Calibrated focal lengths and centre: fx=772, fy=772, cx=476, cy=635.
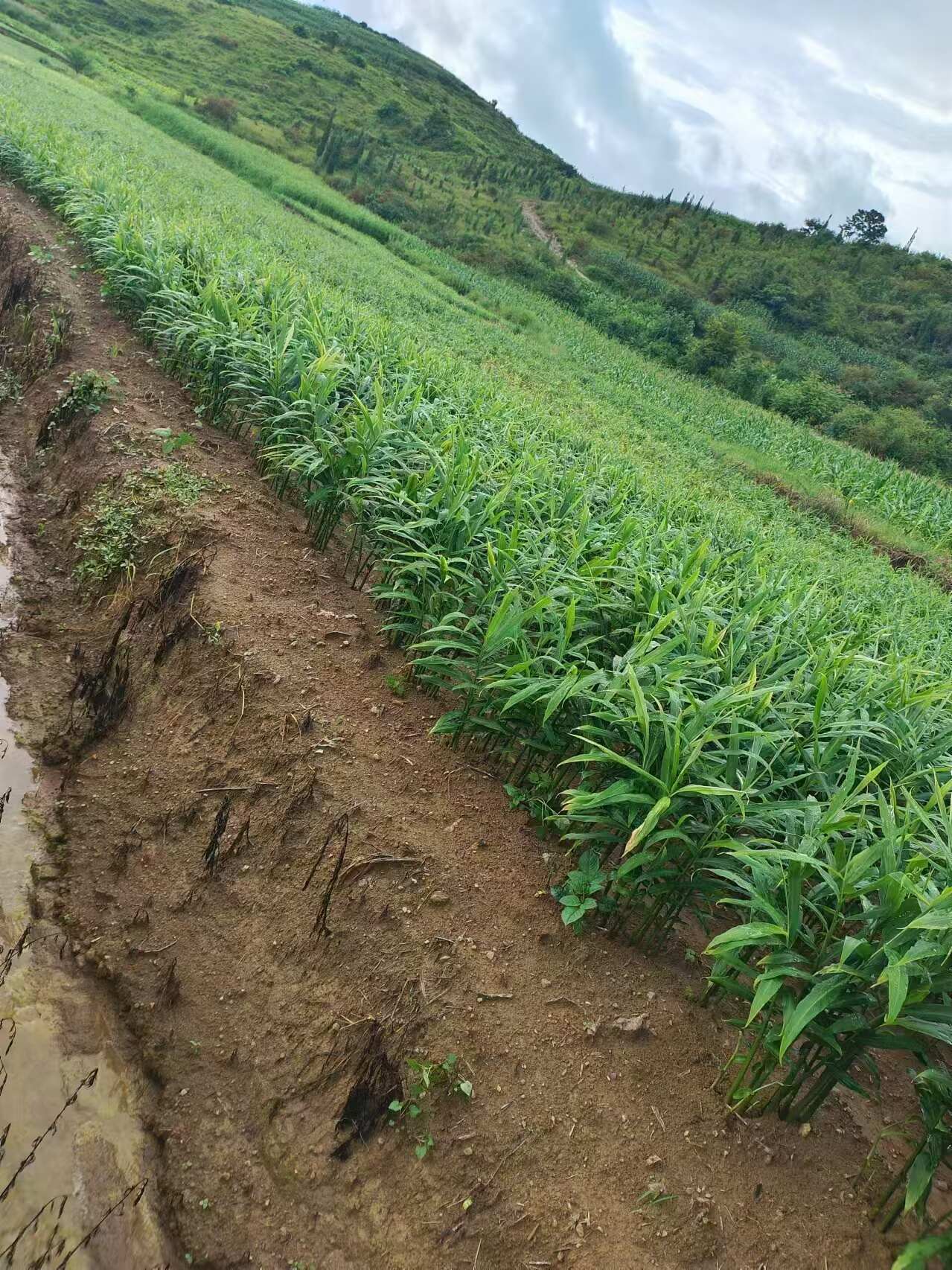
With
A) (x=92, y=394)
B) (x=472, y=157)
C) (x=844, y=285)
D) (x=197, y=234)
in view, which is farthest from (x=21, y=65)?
(x=844, y=285)

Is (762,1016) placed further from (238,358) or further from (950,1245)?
(238,358)

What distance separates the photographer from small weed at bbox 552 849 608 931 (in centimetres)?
265

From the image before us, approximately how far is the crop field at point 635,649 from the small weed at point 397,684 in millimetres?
92

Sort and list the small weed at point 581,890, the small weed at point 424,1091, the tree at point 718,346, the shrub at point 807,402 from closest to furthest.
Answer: the small weed at point 424,1091, the small weed at point 581,890, the shrub at point 807,402, the tree at point 718,346

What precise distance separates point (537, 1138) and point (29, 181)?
38.3ft

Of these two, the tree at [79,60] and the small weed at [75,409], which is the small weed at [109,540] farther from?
the tree at [79,60]

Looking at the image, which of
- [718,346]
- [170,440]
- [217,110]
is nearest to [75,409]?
[170,440]

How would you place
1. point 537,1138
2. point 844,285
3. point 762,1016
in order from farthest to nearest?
1. point 844,285
2. point 762,1016
3. point 537,1138

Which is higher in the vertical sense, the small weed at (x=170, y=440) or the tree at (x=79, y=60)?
the tree at (x=79, y=60)

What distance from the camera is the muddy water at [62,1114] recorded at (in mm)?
1982

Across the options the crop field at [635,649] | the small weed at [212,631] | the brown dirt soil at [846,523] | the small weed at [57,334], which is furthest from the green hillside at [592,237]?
the small weed at [212,631]

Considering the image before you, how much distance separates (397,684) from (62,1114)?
2.01 metres

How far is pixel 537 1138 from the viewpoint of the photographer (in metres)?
2.20

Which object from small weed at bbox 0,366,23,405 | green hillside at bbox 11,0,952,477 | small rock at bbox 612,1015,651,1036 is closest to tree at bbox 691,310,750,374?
green hillside at bbox 11,0,952,477
